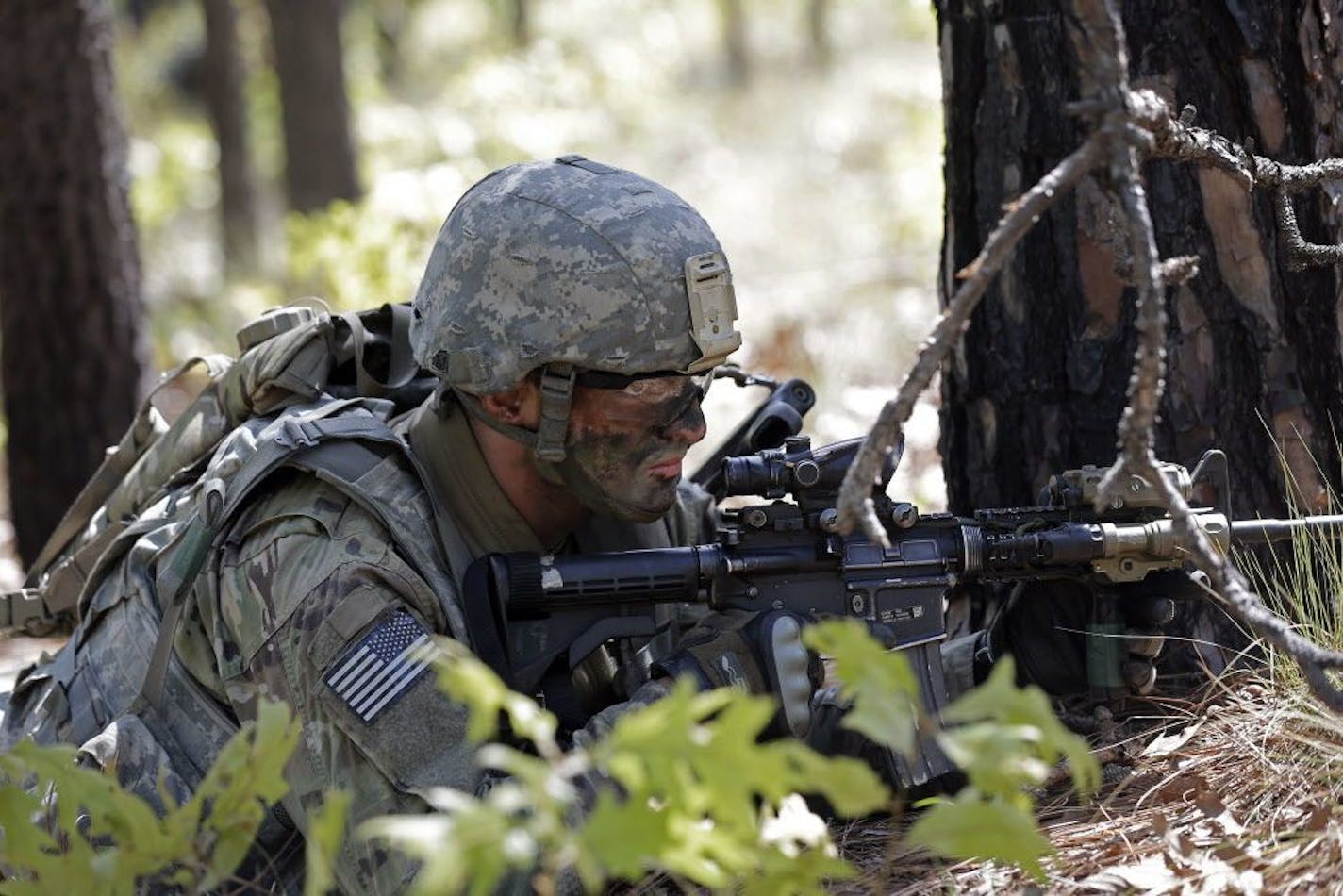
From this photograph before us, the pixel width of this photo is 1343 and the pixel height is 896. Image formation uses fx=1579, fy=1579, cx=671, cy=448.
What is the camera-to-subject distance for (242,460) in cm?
344

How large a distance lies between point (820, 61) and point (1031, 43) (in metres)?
30.5

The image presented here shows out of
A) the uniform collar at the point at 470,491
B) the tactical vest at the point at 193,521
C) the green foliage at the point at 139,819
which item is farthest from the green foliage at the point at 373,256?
the green foliage at the point at 139,819

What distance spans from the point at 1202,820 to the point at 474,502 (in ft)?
5.38

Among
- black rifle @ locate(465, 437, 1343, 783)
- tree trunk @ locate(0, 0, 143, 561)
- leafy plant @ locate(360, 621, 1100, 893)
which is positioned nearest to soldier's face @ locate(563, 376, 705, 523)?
black rifle @ locate(465, 437, 1343, 783)

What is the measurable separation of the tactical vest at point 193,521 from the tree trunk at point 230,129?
11.9 meters

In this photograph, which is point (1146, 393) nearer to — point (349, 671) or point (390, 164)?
point (349, 671)

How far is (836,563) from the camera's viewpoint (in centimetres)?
329

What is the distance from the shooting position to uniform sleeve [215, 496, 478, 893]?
2967 millimetres

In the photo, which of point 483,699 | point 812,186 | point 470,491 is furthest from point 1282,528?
point 812,186

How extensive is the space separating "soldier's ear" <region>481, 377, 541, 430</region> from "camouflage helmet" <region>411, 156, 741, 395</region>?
2.2 inches

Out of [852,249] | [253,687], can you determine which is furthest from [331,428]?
[852,249]

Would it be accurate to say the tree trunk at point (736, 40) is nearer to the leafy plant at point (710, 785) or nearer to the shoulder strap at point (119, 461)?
the shoulder strap at point (119, 461)

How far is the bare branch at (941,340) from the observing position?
2.19m

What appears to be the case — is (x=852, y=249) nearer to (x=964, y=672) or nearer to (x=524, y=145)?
(x=524, y=145)
